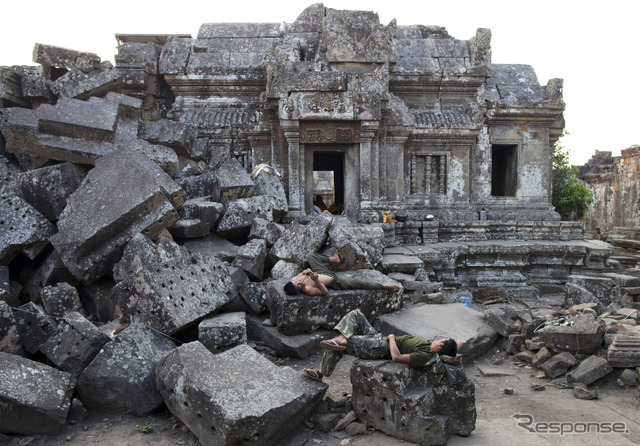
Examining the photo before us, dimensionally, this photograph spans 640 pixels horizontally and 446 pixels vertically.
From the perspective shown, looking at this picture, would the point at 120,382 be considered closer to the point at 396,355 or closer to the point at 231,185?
the point at 396,355

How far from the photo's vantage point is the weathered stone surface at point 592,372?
362 centimetres

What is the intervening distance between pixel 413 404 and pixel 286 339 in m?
1.59

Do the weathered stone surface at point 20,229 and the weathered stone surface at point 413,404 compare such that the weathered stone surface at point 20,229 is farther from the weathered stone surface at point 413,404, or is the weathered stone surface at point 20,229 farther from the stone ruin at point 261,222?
the weathered stone surface at point 413,404

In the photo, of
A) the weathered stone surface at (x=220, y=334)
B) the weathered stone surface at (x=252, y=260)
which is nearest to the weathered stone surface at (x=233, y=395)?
the weathered stone surface at (x=220, y=334)

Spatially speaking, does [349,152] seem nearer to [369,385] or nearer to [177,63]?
[177,63]

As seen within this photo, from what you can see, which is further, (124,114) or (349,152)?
(349,152)

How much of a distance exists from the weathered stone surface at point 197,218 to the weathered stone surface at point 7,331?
84.3 inches

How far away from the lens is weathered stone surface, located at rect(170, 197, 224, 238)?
5.34m

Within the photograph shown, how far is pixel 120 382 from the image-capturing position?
3.12 metres

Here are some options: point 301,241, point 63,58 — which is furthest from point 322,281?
point 63,58

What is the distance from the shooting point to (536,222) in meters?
7.99

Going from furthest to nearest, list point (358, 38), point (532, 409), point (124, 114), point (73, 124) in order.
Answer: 1. point (358, 38)
2. point (124, 114)
3. point (73, 124)
4. point (532, 409)

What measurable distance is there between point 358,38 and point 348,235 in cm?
431

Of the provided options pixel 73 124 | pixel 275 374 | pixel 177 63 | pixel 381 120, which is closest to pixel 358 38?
pixel 381 120
